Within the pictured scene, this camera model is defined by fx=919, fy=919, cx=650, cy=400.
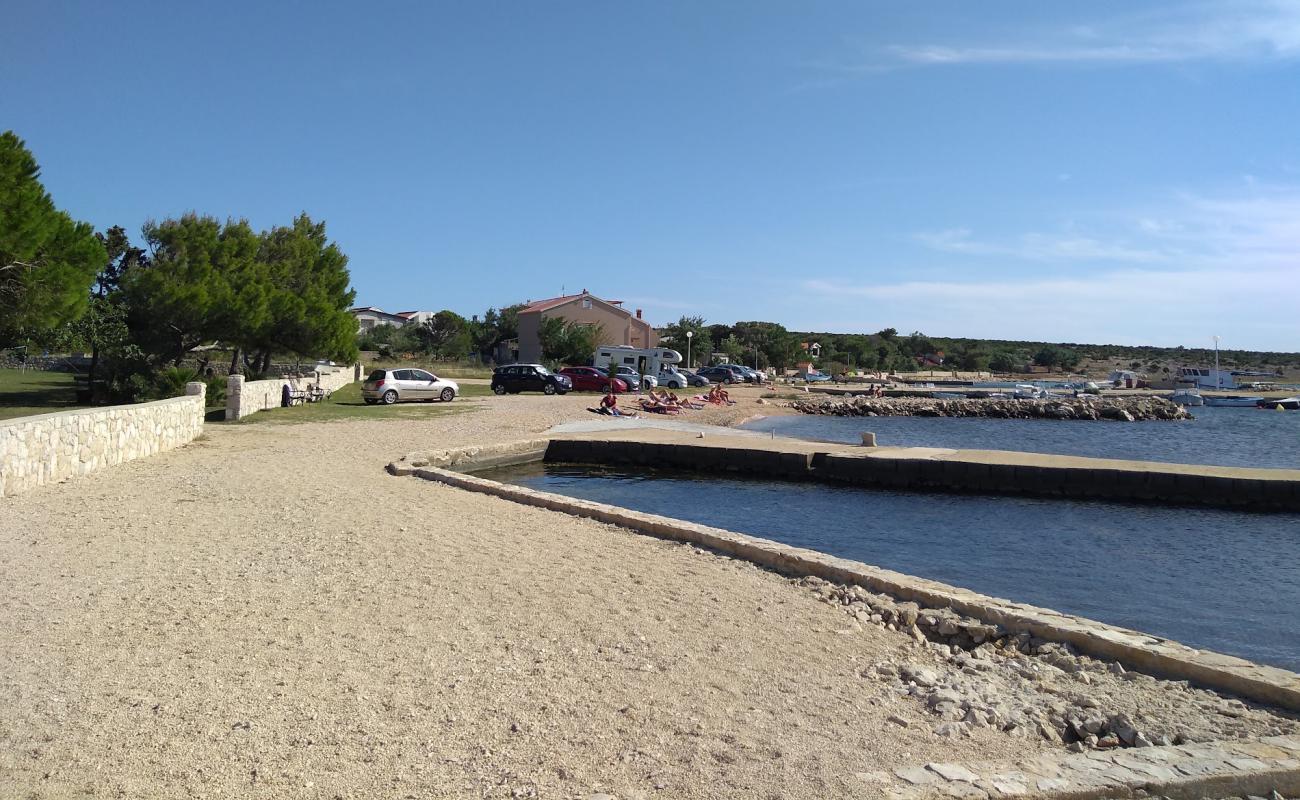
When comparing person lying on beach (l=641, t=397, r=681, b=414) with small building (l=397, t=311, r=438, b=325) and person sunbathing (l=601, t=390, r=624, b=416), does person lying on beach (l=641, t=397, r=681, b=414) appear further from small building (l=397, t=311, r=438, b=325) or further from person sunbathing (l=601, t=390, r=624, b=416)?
small building (l=397, t=311, r=438, b=325)

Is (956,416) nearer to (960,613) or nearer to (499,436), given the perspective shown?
(499,436)

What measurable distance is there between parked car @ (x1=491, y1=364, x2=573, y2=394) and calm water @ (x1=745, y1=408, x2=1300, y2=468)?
9846mm

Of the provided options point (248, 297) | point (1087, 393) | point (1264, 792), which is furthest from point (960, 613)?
point (1087, 393)

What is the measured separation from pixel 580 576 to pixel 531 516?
12.3 ft

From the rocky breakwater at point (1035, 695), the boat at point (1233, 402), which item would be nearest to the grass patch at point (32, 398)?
the rocky breakwater at point (1035, 695)

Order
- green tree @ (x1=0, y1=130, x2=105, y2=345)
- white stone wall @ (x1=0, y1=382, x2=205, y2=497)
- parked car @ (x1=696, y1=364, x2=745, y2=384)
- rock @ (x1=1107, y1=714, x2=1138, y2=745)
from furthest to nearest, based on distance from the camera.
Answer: parked car @ (x1=696, y1=364, x2=745, y2=384) < green tree @ (x1=0, y1=130, x2=105, y2=345) < white stone wall @ (x1=0, y1=382, x2=205, y2=497) < rock @ (x1=1107, y1=714, x2=1138, y2=745)

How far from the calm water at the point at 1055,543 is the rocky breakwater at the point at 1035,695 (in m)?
2.97

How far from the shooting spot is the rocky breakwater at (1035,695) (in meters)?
5.74

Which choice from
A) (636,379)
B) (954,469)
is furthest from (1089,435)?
(954,469)

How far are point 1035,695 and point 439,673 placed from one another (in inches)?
161

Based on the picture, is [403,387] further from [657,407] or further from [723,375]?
Answer: [723,375]

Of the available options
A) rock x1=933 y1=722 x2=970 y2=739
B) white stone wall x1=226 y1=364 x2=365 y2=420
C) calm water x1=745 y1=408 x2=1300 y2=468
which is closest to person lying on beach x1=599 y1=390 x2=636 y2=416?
calm water x1=745 y1=408 x2=1300 y2=468

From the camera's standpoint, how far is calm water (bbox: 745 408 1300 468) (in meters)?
32.4

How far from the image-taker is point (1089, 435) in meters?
41.1
